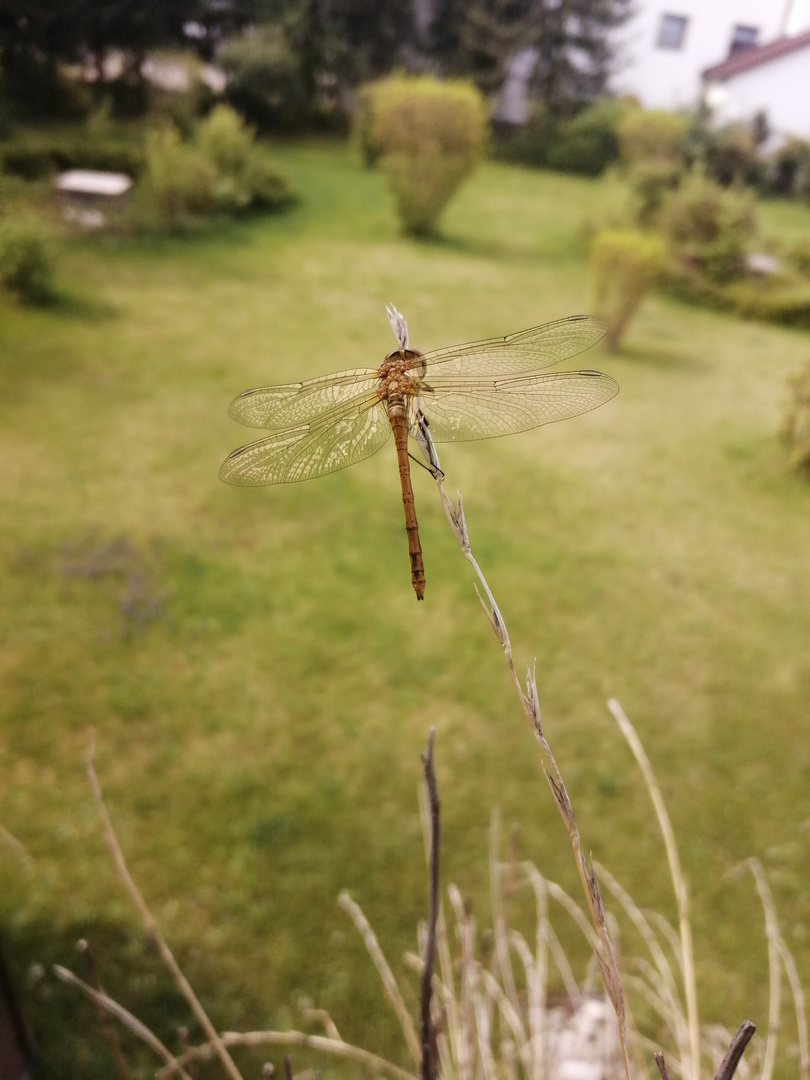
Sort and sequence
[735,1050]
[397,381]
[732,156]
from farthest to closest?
[732,156] → [397,381] → [735,1050]

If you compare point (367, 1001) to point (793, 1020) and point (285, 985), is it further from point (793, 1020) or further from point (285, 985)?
point (793, 1020)

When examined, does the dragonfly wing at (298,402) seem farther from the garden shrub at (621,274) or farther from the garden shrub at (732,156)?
the garden shrub at (732,156)

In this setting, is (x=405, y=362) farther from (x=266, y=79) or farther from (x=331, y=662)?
(x=266, y=79)

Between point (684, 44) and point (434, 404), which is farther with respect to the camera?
point (684, 44)

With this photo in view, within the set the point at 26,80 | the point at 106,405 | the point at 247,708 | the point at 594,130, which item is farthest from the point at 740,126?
the point at 247,708

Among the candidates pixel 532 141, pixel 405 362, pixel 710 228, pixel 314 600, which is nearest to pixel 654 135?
pixel 532 141

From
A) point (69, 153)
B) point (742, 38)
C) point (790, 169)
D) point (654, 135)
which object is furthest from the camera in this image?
point (790, 169)

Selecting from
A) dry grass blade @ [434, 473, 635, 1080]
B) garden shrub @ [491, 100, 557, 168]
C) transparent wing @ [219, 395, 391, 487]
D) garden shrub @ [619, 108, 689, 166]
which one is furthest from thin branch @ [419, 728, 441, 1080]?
garden shrub @ [491, 100, 557, 168]
